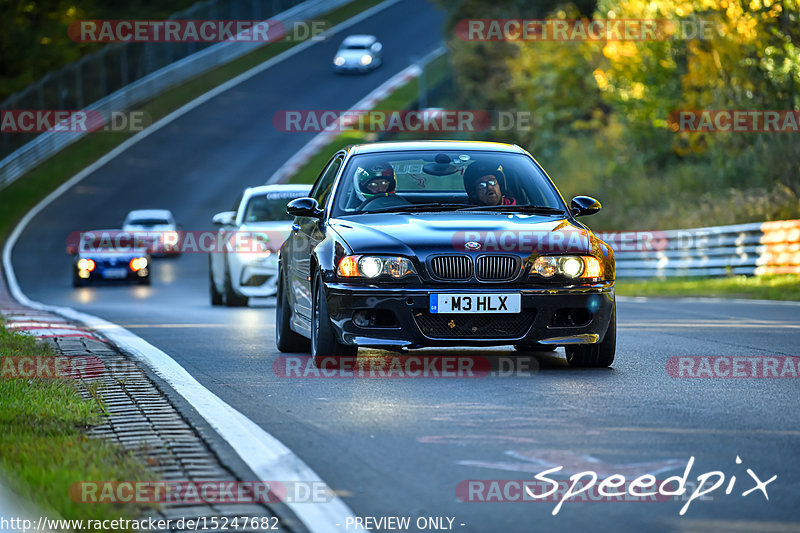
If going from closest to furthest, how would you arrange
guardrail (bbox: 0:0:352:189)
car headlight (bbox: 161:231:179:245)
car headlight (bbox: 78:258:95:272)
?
car headlight (bbox: 78:258:95:272), car headlight (bbox: 161:231:179:245), guardrail (bbox: 0:0:352:189)

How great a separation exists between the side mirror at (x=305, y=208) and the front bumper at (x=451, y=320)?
1.45 m

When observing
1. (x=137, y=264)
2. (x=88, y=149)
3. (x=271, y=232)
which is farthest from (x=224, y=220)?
(x=88, y=149)

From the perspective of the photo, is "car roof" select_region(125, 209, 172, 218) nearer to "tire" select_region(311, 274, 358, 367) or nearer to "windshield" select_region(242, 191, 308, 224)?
"windshield" select_region(242, 191, 308, 224)

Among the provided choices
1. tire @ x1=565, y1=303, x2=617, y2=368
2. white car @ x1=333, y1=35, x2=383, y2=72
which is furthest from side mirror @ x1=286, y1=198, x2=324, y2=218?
white car @ x1=333, y1=35, x2=383, y2=72

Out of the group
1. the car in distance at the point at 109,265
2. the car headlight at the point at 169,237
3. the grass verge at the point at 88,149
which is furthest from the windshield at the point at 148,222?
the car in distance at the point at 109,265

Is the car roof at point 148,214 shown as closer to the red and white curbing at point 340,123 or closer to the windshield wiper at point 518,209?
the red and white curbing at point 340,123

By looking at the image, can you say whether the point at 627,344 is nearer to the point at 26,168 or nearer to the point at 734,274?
the point at 734,274

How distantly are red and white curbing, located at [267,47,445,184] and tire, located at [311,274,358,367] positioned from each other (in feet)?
129

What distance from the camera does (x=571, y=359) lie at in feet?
36.0

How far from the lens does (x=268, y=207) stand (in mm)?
21734

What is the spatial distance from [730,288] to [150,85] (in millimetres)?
40763

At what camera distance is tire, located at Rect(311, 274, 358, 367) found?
34.8 ft

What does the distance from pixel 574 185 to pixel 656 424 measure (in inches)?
1507

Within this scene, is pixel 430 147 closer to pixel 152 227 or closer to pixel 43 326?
pixel 43 326
